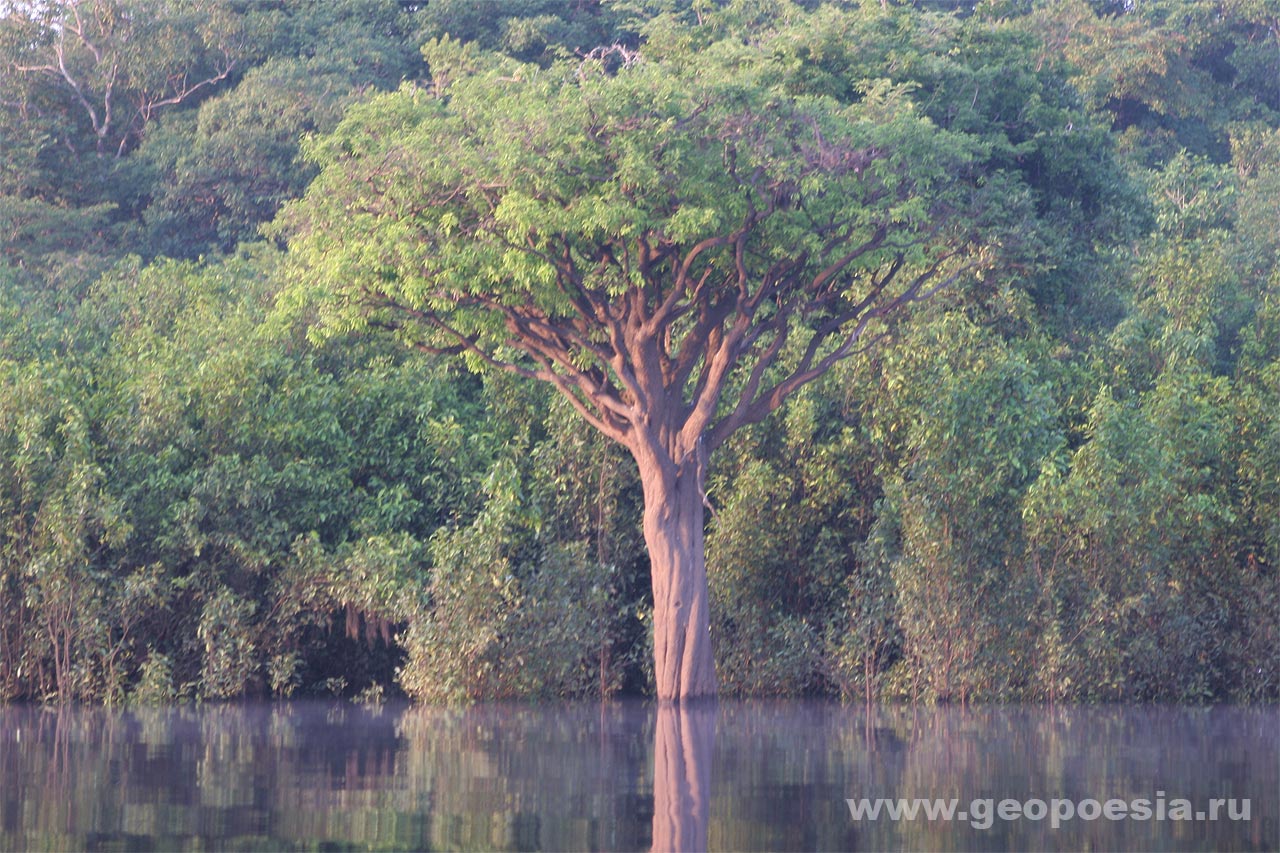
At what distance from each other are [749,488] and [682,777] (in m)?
8.55

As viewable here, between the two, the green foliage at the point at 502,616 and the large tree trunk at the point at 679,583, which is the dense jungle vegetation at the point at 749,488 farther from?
the large tree trunk at the point at 679,583

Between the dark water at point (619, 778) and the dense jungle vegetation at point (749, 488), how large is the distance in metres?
2.04

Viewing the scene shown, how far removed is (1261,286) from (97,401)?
19902 millimetres

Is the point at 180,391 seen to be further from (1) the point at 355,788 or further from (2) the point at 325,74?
(2) the point at 325,74

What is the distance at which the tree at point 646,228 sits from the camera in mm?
15805

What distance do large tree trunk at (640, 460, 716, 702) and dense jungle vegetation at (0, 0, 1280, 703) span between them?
3.90 feet

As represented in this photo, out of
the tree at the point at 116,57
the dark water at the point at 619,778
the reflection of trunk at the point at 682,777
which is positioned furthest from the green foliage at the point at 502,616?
the tree at the point at 116,57

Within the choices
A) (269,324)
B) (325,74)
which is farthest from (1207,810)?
(325,74)

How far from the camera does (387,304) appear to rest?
17.3 meters

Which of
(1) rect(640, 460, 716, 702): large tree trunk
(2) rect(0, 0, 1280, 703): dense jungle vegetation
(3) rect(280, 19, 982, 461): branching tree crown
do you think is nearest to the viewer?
(3) rect(280, 19, 982, 461): branching tree crown

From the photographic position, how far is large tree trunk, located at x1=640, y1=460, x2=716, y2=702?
17.4 metres

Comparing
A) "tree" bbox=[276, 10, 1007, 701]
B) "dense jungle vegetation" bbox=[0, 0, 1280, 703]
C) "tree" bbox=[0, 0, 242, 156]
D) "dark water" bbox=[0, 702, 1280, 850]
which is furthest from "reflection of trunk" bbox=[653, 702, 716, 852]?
"tree" bbox=[0, 0, 242, 156]

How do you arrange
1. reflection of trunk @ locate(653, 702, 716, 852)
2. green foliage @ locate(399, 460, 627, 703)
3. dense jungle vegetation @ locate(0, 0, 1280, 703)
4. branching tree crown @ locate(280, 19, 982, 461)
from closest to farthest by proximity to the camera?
reflection of trunk @ locate(653, 702, 716, 852)
branching tree crown @ locate(280, 19, 982, 461)
green foliage @ locate(399, 460, 627, 703)
dense jungle vegetation @ locate(0, 0, 1280, 703)

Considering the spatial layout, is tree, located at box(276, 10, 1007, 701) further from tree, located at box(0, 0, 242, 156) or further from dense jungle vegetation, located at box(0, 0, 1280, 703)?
tree, located at box(0, 0, 242, 156)
